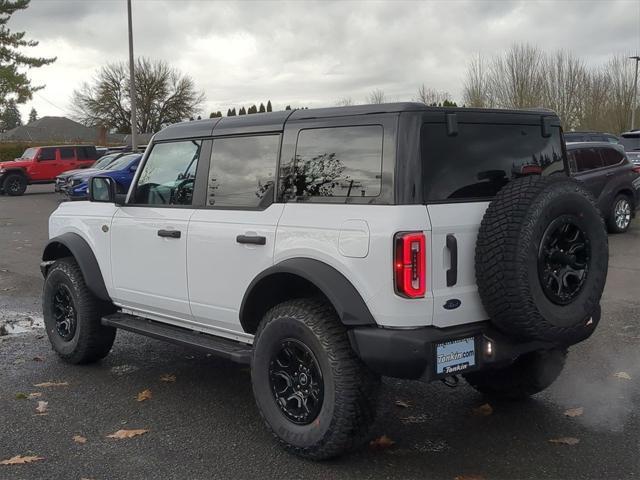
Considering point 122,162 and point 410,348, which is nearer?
point 410,348

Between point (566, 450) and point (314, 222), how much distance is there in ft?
6.20

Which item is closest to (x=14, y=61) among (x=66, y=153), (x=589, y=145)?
(x=66, y=153)

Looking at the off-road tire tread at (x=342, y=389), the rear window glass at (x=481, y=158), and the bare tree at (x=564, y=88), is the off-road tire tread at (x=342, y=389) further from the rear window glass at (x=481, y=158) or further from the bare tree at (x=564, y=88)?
the bare tree at (x=564, y=88)

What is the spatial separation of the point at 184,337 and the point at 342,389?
147cm

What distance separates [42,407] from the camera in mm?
4695

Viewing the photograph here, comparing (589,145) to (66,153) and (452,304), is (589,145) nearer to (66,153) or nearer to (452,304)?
(452,304)

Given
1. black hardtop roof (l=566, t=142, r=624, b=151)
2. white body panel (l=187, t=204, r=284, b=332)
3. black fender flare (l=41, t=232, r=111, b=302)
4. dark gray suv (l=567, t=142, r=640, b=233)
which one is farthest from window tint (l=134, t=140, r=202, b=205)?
black hardtop roof (l=566, t=142, r=624, b=151)

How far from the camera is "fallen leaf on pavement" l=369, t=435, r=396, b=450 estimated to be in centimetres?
398

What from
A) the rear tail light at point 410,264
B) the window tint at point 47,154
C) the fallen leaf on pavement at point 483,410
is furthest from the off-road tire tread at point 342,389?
the window tint at point 47,154

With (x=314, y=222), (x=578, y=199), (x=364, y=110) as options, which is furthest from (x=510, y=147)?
(x=314, y=222)

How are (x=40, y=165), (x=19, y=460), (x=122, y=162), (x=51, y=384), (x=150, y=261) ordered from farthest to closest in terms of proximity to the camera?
(x=40, y=165)
(x=122, y=162)
(x=51, y=384)
(x=150, y=261)
(x=19, y=460)

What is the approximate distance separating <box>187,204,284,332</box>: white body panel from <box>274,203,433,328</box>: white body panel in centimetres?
40

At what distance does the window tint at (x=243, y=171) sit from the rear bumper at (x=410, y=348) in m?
1.12

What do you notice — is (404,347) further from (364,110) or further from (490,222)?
(364,110)
